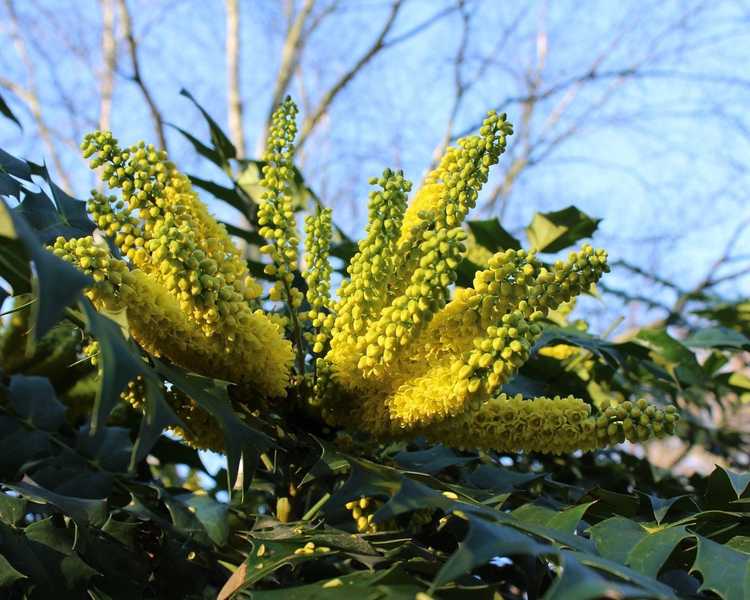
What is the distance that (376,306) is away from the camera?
96cm

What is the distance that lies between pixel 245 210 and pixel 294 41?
734cm

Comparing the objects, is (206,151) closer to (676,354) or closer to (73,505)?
(73,505)

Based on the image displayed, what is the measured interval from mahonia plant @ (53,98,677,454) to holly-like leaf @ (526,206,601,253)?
32.9 inches

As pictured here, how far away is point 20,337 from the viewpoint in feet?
5.78

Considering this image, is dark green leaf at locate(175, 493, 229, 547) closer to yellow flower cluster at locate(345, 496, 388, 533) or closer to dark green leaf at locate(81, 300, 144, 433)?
yellow flower cluster at locate(345, 496, 388, 533)

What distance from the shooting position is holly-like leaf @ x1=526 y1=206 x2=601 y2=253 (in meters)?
1.81

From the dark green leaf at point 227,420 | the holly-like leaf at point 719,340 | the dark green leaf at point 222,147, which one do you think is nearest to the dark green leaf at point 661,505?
the dark green leaf at point 227,420

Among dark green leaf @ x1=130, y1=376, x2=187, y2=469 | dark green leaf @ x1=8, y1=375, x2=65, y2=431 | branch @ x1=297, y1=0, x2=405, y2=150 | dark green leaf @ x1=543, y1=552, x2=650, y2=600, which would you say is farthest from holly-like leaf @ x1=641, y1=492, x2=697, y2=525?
branch @ x1=297, y1=0, x2=405, y2=150

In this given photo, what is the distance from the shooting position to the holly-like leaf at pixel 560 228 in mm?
1807

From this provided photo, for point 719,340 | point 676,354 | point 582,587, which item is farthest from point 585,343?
point 582,587

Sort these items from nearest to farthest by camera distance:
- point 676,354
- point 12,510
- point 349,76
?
point 12,510, point 676,354, point 349,76

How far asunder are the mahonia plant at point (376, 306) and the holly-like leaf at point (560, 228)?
837 mm

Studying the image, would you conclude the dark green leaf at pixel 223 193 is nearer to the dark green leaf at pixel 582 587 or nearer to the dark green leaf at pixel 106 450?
the dark green leaf at pixel 106 450

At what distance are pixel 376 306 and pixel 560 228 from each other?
37.8 inches
